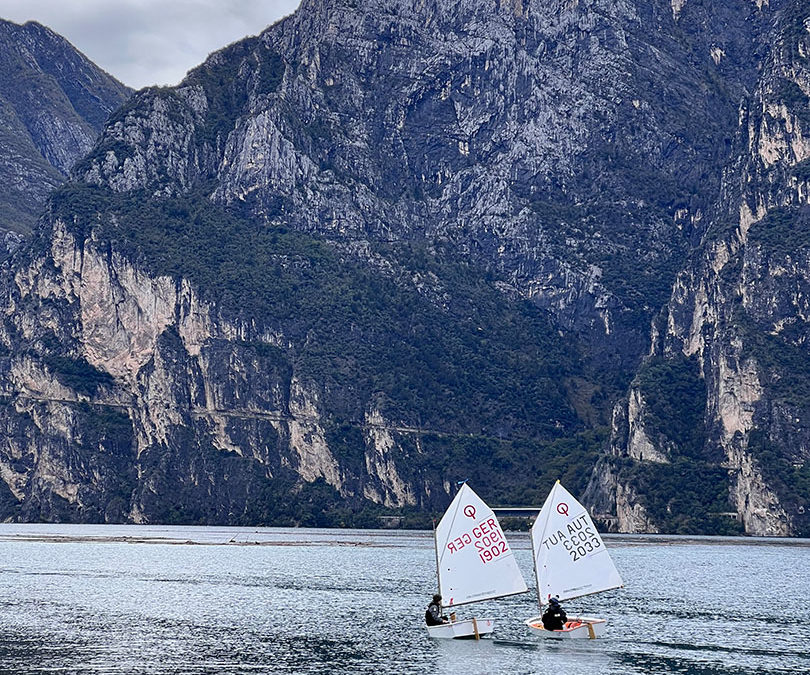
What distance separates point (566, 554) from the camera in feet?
348

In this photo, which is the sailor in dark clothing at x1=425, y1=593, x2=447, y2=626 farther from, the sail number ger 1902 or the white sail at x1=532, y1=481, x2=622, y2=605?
the white sail at x1=532, y1=481, x2=622, y2=605

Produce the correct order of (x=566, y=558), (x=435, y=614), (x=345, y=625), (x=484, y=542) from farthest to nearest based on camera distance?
1. (x=345, y=625)
2. (x=566, y=558)
3. (x=484, y=542)
4. (x=435, y=614)

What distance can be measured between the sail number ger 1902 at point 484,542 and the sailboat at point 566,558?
2687 millimetres

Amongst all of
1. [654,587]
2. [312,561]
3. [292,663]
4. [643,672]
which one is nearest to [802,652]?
[643,672]

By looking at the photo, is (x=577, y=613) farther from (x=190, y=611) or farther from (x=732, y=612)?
(x=190, y=611)

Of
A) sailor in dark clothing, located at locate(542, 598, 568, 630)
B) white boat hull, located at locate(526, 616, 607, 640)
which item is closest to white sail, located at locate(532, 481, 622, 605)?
sailor in dark clothing, located at locate(542, 598, 568, 630)

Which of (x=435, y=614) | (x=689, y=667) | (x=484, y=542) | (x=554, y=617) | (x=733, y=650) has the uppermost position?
(x=484, y=542)

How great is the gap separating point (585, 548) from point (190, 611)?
35.5 metres

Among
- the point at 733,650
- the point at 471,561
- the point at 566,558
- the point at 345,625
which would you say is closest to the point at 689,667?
the point at 733,650

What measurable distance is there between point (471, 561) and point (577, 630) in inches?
352

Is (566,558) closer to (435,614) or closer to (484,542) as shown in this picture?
(484,542)

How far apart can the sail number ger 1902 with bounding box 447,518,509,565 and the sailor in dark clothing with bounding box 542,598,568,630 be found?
5.34 metres

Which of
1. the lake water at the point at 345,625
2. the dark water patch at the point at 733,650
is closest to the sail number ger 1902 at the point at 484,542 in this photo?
the lake water at the point at 345,625

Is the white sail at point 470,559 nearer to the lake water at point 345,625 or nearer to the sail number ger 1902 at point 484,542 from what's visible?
the sail number ger 1902 at point 484,542
